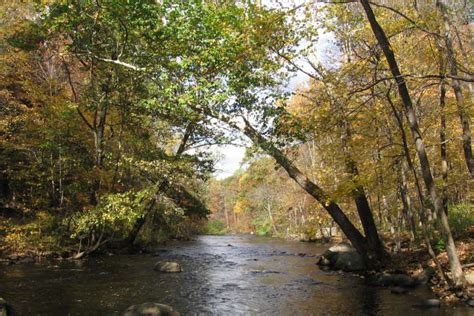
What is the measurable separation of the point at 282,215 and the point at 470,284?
4379 cm

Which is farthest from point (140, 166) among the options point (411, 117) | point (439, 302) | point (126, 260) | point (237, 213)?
point (237, 213)

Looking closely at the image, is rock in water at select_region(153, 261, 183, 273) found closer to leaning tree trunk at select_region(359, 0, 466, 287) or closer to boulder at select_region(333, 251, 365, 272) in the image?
boulder at select_region(333, 251, 365, 272)

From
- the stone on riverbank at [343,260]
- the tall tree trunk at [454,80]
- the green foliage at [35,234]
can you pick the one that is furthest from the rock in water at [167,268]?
the tall tree trunk at [454,80]

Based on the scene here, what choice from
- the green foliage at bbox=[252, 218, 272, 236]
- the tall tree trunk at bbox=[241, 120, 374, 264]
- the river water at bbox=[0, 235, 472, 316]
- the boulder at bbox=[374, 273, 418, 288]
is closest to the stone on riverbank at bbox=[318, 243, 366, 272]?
the tall tree trunk at bbox=[241, 120, 374, 264]

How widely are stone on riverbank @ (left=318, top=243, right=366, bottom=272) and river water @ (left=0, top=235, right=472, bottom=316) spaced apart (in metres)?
0.85

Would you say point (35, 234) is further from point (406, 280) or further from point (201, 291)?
point (406, 280)

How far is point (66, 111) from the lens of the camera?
1970 centimetres

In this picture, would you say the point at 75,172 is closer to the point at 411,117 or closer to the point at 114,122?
the point at 114,122

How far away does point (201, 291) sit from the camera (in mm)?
13508

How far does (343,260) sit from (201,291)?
747 centimetres

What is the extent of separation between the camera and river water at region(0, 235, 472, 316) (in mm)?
10742

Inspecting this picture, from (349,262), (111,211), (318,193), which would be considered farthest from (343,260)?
(111,211)

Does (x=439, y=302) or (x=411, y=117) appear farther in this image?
(x=411, y=117)

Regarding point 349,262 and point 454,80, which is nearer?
point 454,80
